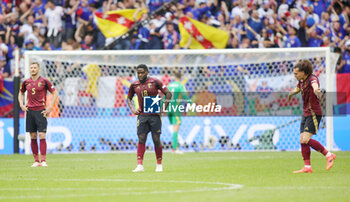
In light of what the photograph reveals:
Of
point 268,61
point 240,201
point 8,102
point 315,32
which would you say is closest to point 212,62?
point 268,61

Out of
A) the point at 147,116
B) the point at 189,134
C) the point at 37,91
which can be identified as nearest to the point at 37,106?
the point at 37,91

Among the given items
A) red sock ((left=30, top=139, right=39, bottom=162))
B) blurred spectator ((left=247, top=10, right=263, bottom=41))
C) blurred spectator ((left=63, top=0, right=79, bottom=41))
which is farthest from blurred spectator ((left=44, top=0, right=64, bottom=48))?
red sock ((left=30, top=139, right=39, bottom=162))

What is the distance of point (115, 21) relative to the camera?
→ 73.5 ft

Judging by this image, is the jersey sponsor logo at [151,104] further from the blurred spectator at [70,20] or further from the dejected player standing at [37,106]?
the blurred spectator at [70,20]

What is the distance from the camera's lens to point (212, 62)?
19.2 m

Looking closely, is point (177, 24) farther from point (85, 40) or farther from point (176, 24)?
point (85, 40)

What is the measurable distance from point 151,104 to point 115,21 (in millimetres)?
11699

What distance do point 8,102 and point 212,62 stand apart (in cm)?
621

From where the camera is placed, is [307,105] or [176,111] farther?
[176,111]

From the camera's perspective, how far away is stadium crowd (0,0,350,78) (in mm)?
21922

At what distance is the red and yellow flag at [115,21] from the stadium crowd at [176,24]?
390 mm

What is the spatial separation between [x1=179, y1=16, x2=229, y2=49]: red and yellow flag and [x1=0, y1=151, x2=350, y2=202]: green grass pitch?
9.48m

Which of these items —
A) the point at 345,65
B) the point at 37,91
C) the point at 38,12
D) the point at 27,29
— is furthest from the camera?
the point at 38,12

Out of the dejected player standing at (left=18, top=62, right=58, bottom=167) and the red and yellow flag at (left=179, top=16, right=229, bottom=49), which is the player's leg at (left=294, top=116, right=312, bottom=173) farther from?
the red and yellow flag at (left=179, top=16, right=229, bottom=49)
